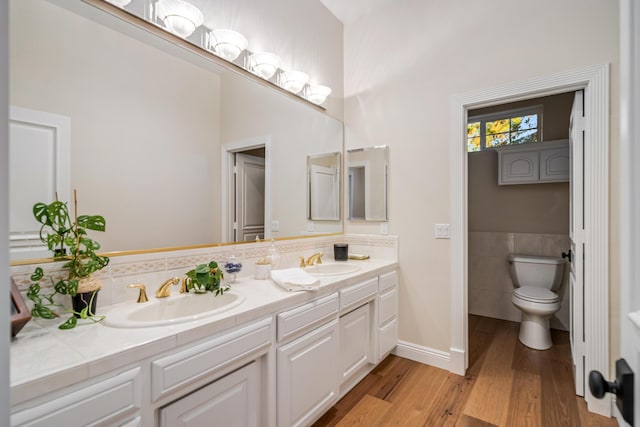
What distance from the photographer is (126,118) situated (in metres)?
1.38

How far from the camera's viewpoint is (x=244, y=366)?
1.30m

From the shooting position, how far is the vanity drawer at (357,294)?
1830 millimetres

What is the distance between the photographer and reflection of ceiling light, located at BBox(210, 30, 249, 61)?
171 cm

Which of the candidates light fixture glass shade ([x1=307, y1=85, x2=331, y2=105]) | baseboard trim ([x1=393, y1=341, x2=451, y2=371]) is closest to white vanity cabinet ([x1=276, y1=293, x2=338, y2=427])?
baseboard trim ([x1=393, y1=341, x2=451, y2=371])

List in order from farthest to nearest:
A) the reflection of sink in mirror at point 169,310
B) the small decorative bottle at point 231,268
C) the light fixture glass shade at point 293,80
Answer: the light fixture glass shade at point 293,80
the small decorative bottle at point 231,268
the reflection of sink in mirror at point 169,310

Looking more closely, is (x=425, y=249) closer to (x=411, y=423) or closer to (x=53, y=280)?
(x=411, y=423)

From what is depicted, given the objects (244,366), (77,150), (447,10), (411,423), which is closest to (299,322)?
(244,366)

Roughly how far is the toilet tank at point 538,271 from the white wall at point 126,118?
9.73ft

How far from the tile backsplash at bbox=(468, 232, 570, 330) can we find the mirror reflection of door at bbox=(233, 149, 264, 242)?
2694 millimetres

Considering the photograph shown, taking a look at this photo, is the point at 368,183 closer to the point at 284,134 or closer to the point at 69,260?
the point at 284,134

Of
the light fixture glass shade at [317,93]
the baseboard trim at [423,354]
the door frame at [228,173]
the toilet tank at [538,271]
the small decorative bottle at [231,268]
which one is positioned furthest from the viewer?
the toilet tank at [538,271]

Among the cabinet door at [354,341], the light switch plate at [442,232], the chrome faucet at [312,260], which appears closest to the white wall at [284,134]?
the chrome faucet at [312,260]

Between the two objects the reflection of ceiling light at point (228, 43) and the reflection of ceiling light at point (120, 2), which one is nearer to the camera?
the reflection of ceiling light at point (120, 2)

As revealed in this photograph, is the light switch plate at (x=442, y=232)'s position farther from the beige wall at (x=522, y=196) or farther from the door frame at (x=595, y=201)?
the beige wall at (x=522, y=196)
